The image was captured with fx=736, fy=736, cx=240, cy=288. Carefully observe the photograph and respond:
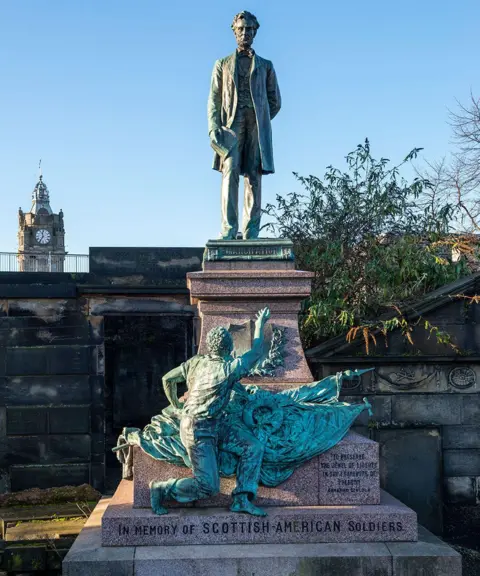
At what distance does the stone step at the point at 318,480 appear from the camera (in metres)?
6.37

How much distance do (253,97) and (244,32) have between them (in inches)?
26.9

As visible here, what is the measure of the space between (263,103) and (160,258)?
575cm

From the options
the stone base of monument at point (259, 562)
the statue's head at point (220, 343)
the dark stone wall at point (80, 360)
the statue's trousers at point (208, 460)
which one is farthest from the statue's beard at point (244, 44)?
the dark stone wall at point (80, 360)

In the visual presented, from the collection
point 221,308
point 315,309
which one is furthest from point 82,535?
point 315,309

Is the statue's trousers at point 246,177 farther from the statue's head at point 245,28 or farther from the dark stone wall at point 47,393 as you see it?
the dark stone wall at point 47,393

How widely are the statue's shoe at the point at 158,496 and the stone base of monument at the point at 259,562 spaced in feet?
1.07

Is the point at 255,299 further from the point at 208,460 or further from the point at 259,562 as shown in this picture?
the point at 259,562

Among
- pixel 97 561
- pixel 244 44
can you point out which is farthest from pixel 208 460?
pixel 244 44

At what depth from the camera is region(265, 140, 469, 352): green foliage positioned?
11336mm

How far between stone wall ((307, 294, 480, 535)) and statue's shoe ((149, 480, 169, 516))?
4.85 m

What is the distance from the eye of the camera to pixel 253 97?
25.5 ft

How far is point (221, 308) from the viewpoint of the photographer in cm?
730

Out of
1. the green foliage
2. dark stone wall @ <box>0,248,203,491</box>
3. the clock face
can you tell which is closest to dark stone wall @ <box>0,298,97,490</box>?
dark stone wall @ <box>0,248,203,491</box>

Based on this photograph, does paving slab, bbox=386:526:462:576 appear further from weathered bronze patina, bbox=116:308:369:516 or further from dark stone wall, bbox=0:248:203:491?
dark stone wall, bbox=0:248:203:491
